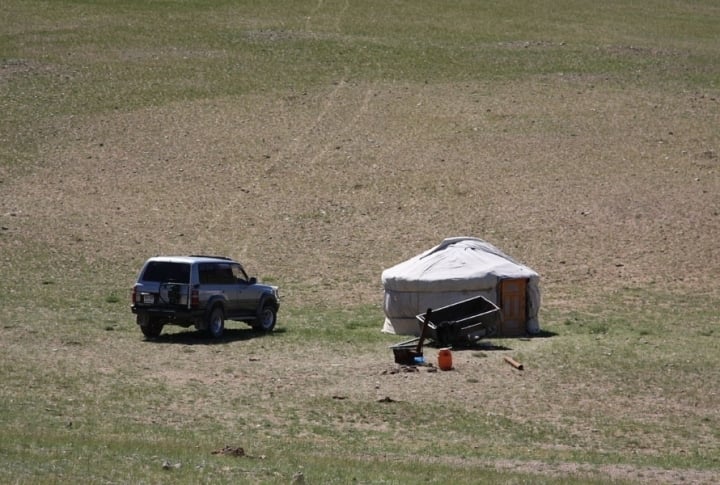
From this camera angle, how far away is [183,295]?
25750 mm

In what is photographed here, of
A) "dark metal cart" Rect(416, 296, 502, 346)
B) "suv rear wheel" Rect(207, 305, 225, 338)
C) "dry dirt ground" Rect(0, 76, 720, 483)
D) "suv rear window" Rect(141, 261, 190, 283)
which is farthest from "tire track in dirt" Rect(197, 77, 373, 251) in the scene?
"dark metal cart" Rect(416, 296, 502, 346)

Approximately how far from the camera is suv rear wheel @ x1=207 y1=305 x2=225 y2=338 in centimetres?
2631

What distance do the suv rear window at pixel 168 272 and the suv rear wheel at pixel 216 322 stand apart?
1010 mm

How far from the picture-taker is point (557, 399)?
2088 centimetres

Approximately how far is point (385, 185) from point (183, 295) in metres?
17.9

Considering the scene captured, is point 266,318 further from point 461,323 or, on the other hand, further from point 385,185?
point 385,185

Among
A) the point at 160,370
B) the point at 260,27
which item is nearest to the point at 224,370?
the point at 160,370

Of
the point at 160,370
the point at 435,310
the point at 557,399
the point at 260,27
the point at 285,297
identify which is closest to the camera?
the point at 557,399

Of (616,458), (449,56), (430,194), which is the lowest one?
(616,458)

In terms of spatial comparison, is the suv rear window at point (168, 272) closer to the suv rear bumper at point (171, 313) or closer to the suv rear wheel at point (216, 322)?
the suv rear bumper at point (171, 313)

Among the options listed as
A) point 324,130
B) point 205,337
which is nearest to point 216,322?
point 205,337

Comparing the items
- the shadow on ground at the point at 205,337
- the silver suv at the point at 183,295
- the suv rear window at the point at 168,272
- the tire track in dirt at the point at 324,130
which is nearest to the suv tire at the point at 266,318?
the shadow on ground at the point at 205,337

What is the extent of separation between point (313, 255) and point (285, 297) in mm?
4346

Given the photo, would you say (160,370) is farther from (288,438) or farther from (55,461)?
(55,461)
